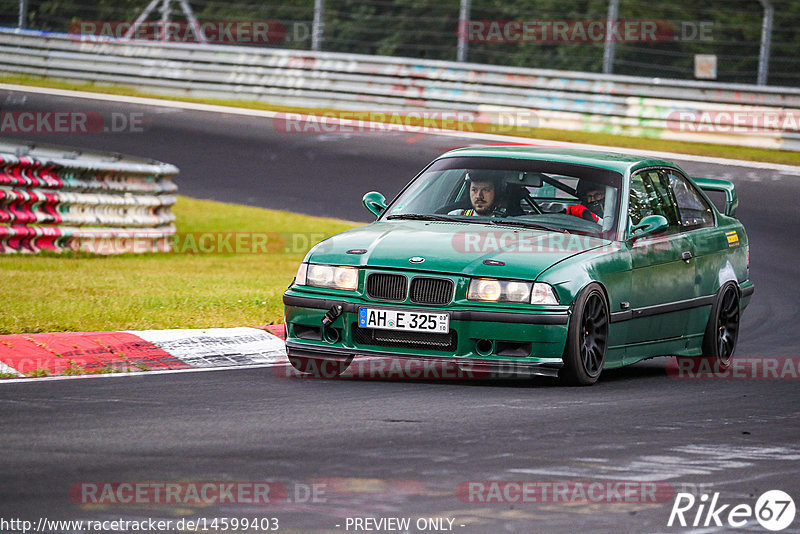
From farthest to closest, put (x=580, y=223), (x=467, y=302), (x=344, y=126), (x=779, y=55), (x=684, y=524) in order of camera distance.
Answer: (x=344, y=126)
(x=779, y=55)
(x=580, y=223)
(x=467, y=302)
(x=684, y=524)

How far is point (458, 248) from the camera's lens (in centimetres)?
841

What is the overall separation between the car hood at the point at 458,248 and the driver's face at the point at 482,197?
0.95 feet

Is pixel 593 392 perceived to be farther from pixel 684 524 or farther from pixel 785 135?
pixel 785 135

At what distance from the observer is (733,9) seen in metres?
26.6

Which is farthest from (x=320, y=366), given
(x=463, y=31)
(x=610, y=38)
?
(x=463, y=31)

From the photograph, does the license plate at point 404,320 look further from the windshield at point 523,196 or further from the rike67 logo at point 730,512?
the rike67 logo at point 730,512

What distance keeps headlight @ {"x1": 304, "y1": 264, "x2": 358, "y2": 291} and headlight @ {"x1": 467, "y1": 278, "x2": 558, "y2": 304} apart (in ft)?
2.33

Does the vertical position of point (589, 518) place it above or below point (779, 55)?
below

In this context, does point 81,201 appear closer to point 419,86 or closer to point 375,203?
point 375,203

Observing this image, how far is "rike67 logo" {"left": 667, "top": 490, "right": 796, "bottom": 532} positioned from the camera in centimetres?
523

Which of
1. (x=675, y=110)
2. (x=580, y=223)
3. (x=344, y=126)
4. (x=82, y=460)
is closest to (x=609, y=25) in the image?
(x=675, y=110)

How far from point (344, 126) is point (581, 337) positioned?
1711cm

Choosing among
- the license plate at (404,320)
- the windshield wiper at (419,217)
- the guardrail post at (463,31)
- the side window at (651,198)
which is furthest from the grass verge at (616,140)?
the license plate at (404,320)

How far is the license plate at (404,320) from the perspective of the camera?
8.14 meters
